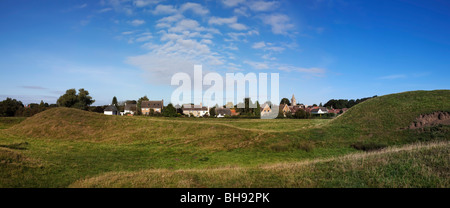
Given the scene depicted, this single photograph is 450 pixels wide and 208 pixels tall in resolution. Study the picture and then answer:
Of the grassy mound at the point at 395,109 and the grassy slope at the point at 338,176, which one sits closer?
the grassy slope at the point at 338,176

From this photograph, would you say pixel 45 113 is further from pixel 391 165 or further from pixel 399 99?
pixel 399 99

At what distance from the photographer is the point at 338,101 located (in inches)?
6786

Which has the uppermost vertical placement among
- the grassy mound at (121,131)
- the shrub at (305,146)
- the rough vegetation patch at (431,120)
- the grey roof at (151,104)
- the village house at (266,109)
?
the grey roof at (151,104)

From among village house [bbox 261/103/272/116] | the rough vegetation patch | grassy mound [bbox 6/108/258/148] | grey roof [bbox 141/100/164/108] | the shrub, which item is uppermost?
grey roof [bbox 141/100/164/108]

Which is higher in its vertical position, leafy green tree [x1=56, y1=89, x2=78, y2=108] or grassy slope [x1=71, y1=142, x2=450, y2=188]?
leafy green tree [x1=56, y1=89, x2=78, y2=108]

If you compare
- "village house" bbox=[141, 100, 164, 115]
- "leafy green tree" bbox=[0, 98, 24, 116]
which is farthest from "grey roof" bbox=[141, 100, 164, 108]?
"leafy green tree" bbox=[0, 98, 24, 116]

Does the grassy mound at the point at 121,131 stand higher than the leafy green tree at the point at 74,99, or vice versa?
the leafy green tree at the point at 74,99

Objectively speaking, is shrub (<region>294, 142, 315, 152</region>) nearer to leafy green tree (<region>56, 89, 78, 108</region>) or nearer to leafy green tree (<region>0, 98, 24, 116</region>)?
leafy green tree (<region>0, 98, 24, 116</region>)

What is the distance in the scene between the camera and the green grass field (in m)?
10.1

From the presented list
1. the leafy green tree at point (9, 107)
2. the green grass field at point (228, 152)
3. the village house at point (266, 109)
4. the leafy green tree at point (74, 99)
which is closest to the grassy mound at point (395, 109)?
the green grass field at point (228, 152)

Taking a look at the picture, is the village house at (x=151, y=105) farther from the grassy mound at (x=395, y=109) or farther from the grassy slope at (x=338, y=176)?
the grassy slope at (x=338, y=176)

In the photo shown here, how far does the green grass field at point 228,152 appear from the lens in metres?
10.1

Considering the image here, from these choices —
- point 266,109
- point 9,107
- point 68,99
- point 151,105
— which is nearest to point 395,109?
point 266,109
